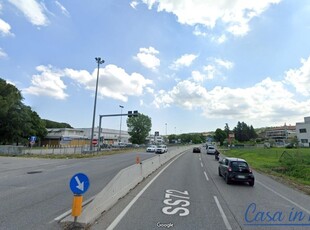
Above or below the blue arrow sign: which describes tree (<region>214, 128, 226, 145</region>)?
above

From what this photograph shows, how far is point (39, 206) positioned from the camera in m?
7.96

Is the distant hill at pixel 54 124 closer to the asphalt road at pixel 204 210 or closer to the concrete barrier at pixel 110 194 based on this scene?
the concrete barrier at pixel 110 194

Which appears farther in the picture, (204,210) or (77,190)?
(204,210)

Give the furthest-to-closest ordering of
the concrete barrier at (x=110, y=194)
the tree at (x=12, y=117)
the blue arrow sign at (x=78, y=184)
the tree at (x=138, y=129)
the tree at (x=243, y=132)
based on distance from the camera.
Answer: the tree at (x=243, y=132) < the tree at (x=138, y=129) < the tree at (x=12, y=117) < the concrete barrier at (x=110, y=194) < the blue arrow sign at (x=78, y=184)

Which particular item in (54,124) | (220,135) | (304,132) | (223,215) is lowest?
(223,215)

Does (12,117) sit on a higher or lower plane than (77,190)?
higher

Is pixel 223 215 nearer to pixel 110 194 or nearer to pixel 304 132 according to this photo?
pixel 110 194

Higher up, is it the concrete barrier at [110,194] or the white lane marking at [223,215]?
the concrete barrier at [110,194]

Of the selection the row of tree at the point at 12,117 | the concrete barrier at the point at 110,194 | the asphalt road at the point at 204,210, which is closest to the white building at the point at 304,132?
the row of tree at the point at 12,117

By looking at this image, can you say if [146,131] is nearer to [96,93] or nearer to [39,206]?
[96,93]

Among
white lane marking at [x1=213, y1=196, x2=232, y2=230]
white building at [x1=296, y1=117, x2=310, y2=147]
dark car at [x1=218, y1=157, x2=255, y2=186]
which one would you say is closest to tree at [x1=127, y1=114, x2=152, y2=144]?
white building at [x1=296, y1=117, x2=310, y2=147]

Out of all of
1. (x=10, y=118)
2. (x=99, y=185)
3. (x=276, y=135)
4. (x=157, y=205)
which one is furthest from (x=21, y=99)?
(x=276, y=135)

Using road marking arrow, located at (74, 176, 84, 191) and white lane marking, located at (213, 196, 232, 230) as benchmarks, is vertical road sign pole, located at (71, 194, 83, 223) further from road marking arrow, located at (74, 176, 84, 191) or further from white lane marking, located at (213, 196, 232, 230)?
white lane marking, located at (213, 196, 232, 230)

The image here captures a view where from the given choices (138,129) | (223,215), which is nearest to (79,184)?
(223,215)
